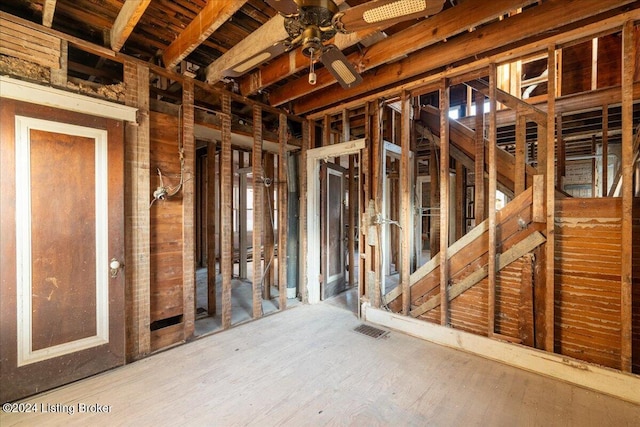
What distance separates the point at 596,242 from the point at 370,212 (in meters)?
1.99

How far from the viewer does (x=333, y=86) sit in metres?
3.49

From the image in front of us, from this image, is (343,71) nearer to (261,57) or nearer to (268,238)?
(261,57)

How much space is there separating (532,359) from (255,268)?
2.89 meters

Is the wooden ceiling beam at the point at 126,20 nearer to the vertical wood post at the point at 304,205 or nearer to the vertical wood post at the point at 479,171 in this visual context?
the vertical wood post at the point at 304,205

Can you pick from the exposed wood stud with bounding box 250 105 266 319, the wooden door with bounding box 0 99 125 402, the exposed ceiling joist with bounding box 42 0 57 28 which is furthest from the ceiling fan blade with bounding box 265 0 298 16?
the exposed wood stud with bounding box 250 105 266 319

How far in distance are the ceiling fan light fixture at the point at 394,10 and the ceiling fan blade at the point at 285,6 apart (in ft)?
1.24

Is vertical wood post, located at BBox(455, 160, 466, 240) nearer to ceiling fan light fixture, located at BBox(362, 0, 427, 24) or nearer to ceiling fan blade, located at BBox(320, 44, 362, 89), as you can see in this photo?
ceiling fan blade, located at BBox(320, 44, 362, 89)

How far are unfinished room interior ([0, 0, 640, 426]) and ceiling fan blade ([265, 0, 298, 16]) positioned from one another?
1cm

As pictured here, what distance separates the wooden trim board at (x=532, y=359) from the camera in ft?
6.56

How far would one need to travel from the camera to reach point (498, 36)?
90.3 inches

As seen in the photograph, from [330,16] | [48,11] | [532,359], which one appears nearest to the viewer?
[330,16]

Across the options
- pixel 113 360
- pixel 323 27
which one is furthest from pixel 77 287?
pixel 323 27

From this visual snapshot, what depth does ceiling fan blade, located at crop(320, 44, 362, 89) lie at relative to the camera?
1.80 meters

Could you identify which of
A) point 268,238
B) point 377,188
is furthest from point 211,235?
point 377,188
